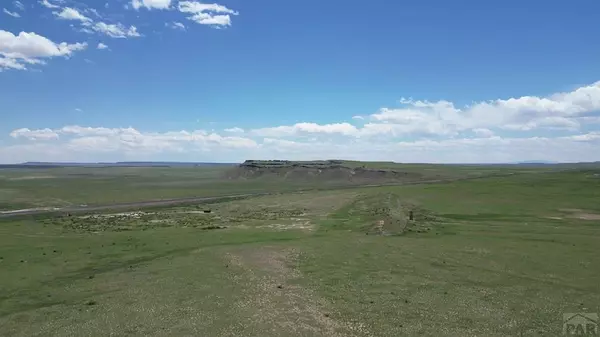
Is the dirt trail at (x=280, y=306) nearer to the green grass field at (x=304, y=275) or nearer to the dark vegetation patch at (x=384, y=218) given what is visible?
the green grass field at (x=304, y=275)

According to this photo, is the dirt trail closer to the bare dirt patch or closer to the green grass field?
the green grass field

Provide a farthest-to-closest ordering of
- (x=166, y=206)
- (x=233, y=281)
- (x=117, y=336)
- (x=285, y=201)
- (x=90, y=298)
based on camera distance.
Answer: (x=285, y=201) < (x=166, y=206) < (x=233, y=281) < (x=90, y=298) < (x=117, y=336)

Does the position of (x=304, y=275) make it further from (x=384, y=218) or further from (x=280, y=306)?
(x=384, y=218)

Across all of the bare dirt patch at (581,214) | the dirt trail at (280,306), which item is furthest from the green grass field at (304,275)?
the bare dirt patch at (581,214)

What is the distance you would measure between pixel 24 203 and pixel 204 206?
149ft

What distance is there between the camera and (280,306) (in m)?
30.8

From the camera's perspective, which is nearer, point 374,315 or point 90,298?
point 374,315

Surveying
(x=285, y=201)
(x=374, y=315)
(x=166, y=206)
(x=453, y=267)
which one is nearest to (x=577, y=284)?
(x=453, y=267)

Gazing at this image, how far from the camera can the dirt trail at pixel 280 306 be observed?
26516 millimetres

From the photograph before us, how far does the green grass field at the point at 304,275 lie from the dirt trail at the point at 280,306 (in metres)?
0.12

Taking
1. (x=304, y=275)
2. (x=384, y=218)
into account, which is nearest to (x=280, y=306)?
(x=304, y=275)

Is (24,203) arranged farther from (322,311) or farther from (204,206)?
(322,311)

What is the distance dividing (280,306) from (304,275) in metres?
8.28

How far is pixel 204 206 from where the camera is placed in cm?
10031
